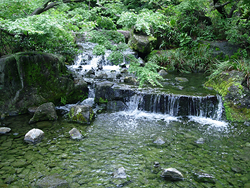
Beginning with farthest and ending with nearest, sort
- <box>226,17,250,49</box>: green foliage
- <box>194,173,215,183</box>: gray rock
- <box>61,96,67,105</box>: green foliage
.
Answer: <box>226,17,250,49</box>: green foliage < <box>61,96,67,105</box>: green foliage < <box>194,173,215,183</box>: gray rock

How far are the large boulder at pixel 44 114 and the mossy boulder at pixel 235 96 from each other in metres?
6.07

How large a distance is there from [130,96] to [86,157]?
381 cm

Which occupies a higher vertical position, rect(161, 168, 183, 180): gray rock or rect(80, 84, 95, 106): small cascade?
rect(80, 84, 95, 106): small cascade

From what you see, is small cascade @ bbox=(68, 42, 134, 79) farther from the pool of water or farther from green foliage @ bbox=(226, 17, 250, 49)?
green foliage @ bbox=(226, 17, 250, 49)

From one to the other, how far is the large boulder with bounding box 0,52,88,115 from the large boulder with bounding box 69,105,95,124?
1.45 m

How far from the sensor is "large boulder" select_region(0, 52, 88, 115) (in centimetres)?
662

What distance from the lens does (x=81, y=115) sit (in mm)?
6367

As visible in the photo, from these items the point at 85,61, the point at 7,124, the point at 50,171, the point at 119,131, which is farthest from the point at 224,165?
the point at 85,61

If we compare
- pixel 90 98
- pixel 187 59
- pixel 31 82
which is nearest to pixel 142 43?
pixel 187 59

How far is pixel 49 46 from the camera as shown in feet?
26.5

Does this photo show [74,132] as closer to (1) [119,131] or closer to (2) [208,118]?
(1) [119,131]

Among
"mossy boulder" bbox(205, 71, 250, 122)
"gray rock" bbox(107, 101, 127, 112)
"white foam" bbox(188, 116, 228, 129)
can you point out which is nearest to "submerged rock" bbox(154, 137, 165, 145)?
"white foam" bbox(188, 116, 228, 129)

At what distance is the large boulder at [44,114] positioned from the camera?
610cm

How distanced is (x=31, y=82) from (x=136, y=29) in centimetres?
442
